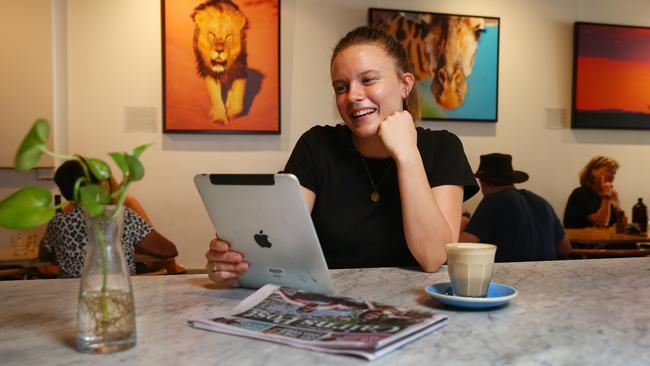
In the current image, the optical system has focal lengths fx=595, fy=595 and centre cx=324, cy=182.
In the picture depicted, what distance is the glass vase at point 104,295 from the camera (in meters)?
0.76

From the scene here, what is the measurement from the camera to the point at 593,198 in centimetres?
468

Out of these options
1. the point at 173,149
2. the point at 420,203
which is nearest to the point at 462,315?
the point at 420,203

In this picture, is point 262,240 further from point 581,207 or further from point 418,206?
point 581,207

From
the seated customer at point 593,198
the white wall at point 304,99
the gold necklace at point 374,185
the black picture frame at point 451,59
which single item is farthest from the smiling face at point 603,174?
the gold necklace at point 374,185

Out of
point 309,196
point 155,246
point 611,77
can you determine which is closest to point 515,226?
point 309,196

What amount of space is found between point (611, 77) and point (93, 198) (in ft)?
16.3

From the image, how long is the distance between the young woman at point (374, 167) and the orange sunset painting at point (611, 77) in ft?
11.5

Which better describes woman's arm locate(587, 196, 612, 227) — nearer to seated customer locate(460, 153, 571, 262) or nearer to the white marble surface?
seated customer locate(460, 153, 571, 262)

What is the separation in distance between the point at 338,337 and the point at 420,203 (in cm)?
72

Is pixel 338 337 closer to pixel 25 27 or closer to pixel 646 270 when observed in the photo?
pixel 646 270


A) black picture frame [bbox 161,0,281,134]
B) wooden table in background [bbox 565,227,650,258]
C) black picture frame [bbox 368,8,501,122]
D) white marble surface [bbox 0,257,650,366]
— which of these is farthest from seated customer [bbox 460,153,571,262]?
black picture frame [bbox 161,0,281,134]

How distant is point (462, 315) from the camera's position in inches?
37.9

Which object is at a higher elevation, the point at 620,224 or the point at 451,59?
the point at 451,59

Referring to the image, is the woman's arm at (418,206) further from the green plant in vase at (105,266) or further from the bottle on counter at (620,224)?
the bottle on counter at (620,224)
